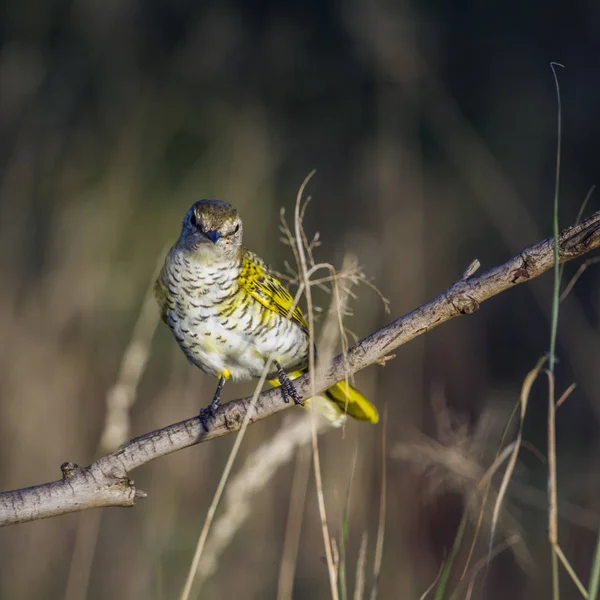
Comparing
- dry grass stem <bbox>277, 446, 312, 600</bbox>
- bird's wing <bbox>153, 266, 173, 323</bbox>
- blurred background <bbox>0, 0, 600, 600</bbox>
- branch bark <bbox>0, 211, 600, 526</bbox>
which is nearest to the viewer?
branch bark <bbox>0, 211, 600, 526</bbox>

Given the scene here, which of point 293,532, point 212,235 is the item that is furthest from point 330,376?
point 212,235

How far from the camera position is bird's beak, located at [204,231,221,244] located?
9.77ft

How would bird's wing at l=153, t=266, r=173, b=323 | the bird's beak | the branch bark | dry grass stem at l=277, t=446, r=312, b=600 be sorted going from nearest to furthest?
the branch bark → dry grass stem at l=277, t=446, r=312, b=600 → the bird's beak → bird's wing at l=153, t=266, r=173, b=323

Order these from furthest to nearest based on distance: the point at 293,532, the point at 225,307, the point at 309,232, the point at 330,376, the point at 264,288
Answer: the point at 309,232, the point at 264,288, the point at 225,307, the point at 293,532, the point at 330,376

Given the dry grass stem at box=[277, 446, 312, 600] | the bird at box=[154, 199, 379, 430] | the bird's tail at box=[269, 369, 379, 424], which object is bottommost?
the dry grass stem at box=[277, 446, 312, 600]

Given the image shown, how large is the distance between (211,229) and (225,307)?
27cm

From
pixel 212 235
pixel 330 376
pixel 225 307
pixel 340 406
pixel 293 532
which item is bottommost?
pixel 293 532

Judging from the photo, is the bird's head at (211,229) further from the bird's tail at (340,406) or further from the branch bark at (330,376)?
the branch bark at (330,376)

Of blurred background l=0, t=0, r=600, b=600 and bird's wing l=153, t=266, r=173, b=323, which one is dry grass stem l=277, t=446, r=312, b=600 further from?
bird's wing l=153, t=266, r=173, b=323

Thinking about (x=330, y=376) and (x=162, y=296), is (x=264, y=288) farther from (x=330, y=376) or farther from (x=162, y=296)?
(x=330, y=376)

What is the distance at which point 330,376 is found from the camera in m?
2.09

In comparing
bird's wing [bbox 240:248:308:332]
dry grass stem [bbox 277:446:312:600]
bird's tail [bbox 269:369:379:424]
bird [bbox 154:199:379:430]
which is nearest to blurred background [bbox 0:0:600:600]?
dry grass stem [bbox 277:446:312:600]

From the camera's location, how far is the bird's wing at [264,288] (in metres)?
3.18

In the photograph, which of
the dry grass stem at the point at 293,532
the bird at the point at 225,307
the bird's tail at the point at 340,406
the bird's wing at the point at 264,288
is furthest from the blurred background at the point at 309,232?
the bird's wing at the point at 264,288
